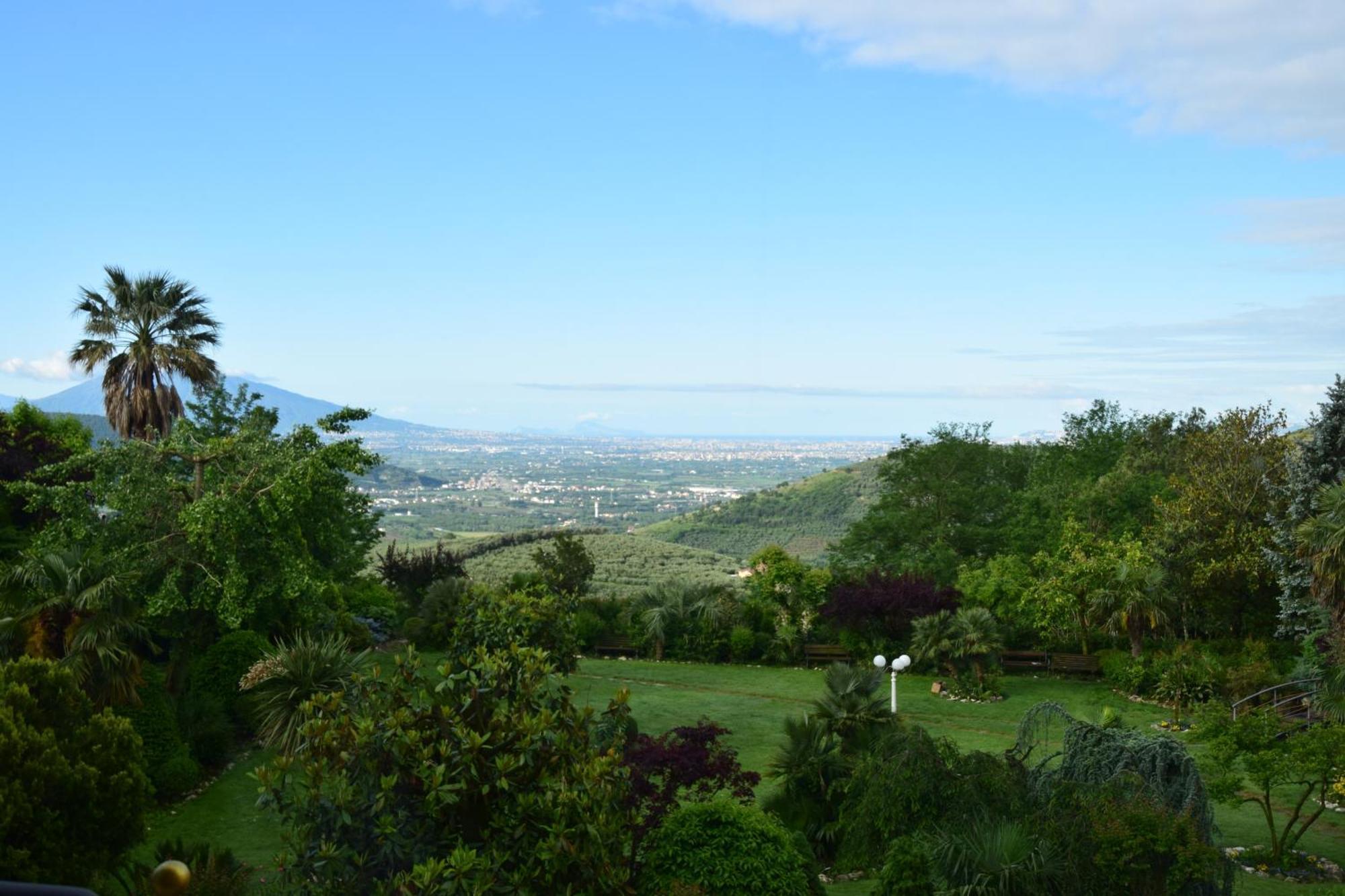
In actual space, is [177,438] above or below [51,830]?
above

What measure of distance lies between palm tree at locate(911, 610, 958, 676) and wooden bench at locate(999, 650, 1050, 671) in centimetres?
232

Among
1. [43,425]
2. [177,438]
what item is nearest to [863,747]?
[177,438]

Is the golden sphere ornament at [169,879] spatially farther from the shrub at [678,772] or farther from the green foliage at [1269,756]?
the green foliage at [1269,756]

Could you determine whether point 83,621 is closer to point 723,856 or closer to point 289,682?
point 289,682

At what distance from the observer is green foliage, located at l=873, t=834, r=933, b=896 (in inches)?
379

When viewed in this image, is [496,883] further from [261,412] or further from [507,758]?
[261,412]

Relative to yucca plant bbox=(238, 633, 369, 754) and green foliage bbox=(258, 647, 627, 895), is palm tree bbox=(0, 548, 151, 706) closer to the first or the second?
yucca plant bbox=(238, 633, 369, 754)

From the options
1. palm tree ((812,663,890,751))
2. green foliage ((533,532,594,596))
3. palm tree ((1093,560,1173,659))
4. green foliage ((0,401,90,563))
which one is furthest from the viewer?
green foliage ((533,532,594,596))

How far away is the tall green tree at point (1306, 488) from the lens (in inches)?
870

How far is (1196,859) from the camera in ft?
31.9

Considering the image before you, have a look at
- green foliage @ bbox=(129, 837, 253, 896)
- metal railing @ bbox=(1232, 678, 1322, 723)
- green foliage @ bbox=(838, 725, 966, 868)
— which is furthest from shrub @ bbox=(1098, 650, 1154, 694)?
green foliage @ bbox=(129, 837, 253, 896)

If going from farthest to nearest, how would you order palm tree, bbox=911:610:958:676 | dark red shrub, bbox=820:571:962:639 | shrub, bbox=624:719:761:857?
dark red shrub, bbox=820:571:962:639
palm tree, bbox=911:610:958:676
shrub, bbox=624:719:761:857

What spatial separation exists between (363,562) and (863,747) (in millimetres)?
18673

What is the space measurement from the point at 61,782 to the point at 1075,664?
2198 centimetres
